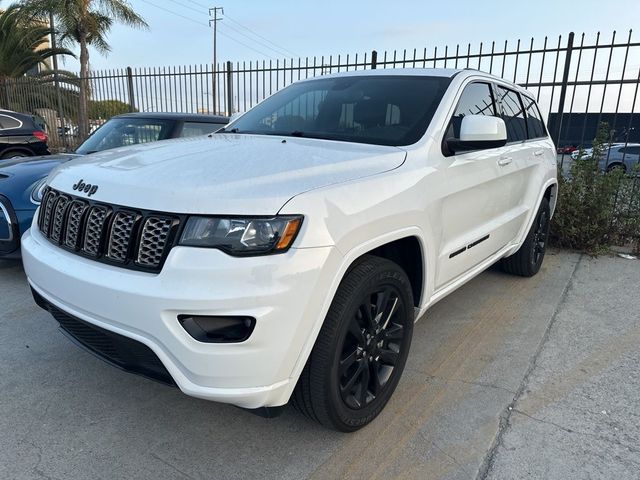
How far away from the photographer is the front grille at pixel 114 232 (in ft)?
6.49

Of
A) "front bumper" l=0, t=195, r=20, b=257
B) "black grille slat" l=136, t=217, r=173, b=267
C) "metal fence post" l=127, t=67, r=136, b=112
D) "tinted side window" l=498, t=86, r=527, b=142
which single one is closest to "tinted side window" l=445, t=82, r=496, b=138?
"tinted side window" l=498, t=86, r=527, b=142

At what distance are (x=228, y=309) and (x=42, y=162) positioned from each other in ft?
13.0

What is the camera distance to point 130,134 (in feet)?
18.6

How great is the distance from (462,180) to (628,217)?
4.23 meters

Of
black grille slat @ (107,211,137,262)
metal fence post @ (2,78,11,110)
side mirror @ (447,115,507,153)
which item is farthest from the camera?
metal fence post @ (2,78,11,110)

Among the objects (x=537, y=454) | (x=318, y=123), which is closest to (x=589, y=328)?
(x=537, y=454)

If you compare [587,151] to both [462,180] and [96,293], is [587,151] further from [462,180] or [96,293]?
Answer: [96,293]

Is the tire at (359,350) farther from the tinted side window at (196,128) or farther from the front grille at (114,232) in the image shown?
the tinted side window at (196,128)

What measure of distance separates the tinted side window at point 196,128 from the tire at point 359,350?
3.85 meters

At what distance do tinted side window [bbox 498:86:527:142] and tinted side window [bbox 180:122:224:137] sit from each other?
3.10 meters

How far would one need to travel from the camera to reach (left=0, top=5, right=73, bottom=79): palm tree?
20062 mm

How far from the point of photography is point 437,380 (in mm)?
3002

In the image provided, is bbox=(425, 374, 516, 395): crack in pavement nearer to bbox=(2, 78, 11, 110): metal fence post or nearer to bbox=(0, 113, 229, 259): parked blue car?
bbox=(0, 113, 229, 259): parked blue car

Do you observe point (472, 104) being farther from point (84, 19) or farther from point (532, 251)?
point (84, 19)
